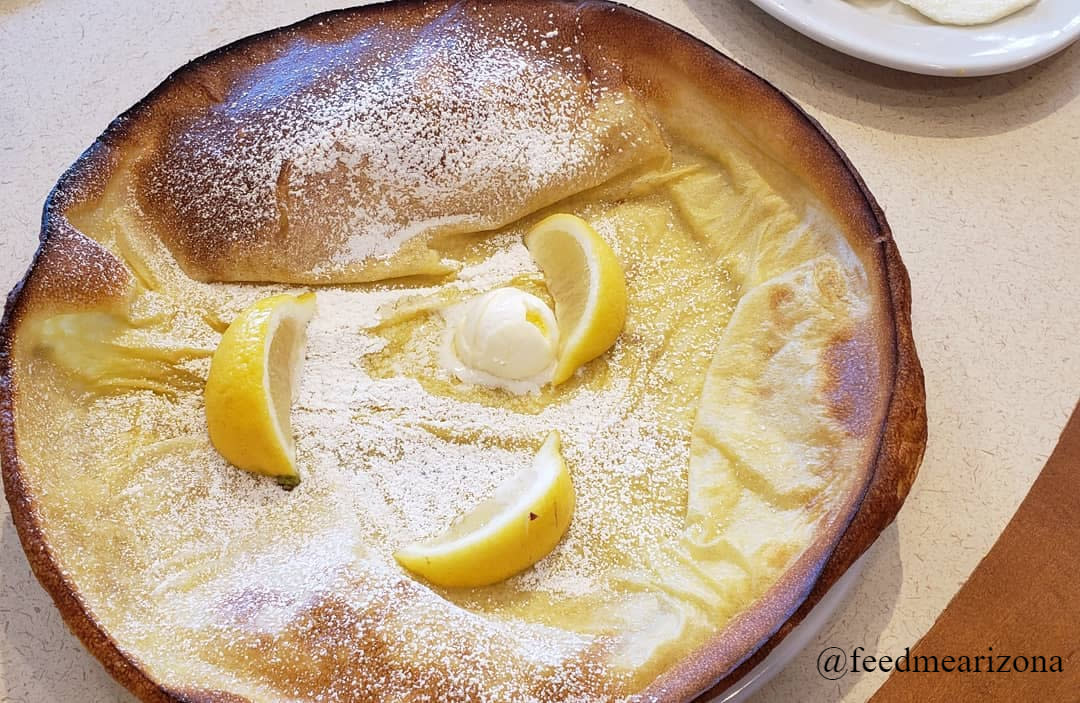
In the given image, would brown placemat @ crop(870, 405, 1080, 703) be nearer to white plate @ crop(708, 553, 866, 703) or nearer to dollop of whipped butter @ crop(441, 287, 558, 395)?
white plate @ crop(708, 553, 866, 703)

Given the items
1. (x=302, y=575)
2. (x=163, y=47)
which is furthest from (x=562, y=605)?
(x=163, y=47)

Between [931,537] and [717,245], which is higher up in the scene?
[717,245]

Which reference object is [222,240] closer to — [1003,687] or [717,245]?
[717,245]

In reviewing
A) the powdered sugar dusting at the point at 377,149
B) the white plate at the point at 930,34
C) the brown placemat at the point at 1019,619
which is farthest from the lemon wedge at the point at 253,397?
the white plate at the point at 930,34

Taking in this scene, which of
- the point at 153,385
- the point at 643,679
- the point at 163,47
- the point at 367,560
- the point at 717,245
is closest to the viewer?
the point at 643,679

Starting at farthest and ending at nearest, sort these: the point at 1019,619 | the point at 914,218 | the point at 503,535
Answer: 1. the point at 914,218
2. the point at 1019,619
3. the point at 503,535

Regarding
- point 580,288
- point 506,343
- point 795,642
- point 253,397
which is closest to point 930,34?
point 580,288

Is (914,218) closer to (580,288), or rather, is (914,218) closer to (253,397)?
(580,288)
